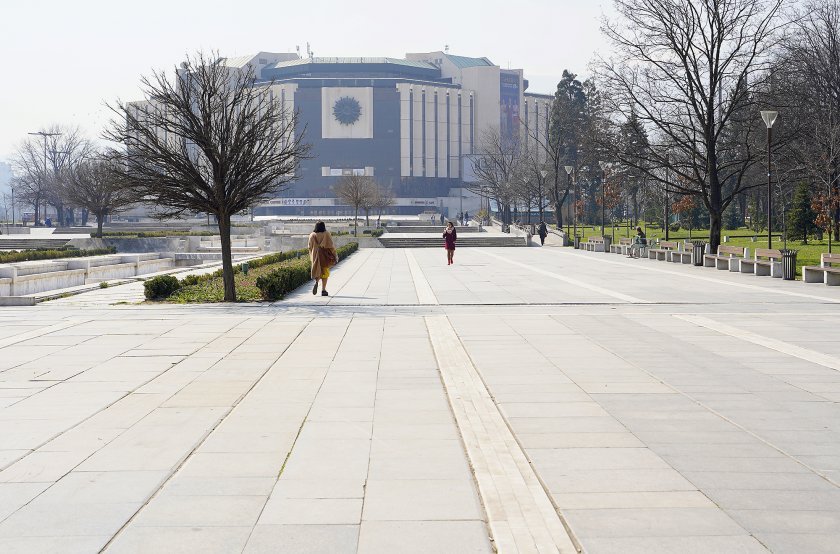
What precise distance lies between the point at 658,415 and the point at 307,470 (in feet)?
10.9

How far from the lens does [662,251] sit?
37.5 meters

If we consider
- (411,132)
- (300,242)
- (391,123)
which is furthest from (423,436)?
(411,132)

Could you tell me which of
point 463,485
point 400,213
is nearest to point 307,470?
point 463,485

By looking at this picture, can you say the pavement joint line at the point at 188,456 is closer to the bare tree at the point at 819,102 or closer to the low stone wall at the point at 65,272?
the low stone wall at the point at 65,272

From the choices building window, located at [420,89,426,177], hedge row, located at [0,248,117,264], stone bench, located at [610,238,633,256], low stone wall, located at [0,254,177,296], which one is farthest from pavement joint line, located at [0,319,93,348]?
building window, located at [420,89,426,177]

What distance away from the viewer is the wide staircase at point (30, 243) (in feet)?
191

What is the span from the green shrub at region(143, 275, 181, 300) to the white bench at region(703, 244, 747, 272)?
17.6 meters

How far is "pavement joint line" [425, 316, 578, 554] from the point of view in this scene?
184 inches

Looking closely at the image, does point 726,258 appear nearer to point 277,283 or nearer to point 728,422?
point 277,283

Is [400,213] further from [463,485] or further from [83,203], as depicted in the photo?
[463,485]

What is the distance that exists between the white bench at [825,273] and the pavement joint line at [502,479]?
1525cm

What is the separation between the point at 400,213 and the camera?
148000mm

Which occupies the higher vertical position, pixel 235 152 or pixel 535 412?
pixel 235 152

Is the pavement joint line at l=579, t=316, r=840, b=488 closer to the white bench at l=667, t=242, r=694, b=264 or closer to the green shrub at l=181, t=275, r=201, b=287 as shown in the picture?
the green shrub at l=181, t=275, r=201, b=287
